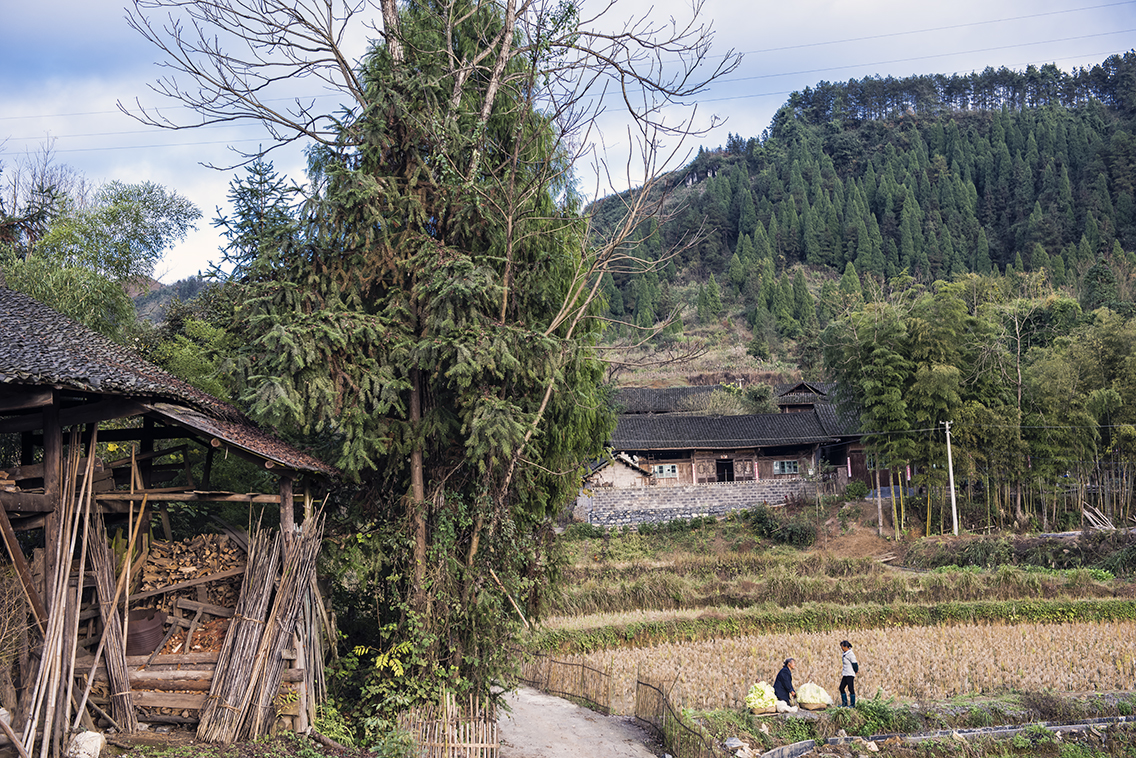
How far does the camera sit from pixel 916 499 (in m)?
32.1

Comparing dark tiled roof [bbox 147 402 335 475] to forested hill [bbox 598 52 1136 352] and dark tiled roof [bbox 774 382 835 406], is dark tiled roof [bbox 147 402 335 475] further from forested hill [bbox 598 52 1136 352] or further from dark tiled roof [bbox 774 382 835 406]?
forested hill [bbox 598 52 1136 352]

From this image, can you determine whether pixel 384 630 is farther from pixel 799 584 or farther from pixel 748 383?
pixel 748 383

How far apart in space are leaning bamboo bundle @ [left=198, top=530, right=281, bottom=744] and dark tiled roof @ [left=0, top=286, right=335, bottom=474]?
1.18 meters

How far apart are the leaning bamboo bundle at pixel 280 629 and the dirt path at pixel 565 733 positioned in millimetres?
3541

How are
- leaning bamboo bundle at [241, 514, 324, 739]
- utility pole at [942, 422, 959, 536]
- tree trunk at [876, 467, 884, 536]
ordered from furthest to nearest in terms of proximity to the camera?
tree trunk at [876, 467, 884, 536], utility pole at [942, 422, 959, 536], leaning bamboo bundle at [241, 514, 324, 739]

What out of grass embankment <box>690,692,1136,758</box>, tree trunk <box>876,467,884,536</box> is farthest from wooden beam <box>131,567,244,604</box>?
tree trunk <box>876,467,884,536</box>

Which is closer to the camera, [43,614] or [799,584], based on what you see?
[43,614]

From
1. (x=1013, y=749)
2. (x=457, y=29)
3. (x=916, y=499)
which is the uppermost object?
(x=457, y=29)

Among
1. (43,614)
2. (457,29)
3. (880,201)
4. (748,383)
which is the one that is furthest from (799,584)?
(880,201)

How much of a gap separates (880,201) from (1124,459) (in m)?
81.3

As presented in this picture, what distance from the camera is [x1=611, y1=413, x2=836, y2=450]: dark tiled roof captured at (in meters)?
37.9

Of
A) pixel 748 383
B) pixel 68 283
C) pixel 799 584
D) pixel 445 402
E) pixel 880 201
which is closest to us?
pixel 445 402

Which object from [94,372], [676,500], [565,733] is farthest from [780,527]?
[94,372]

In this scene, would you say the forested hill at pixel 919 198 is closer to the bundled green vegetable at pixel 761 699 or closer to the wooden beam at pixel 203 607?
the bundled green vegetable at pixel 761 699
